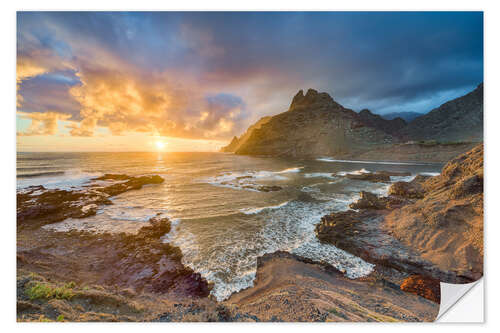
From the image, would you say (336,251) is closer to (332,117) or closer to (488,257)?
(488,257)

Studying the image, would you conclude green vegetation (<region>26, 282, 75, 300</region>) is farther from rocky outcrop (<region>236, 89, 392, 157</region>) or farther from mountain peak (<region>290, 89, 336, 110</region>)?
mountain peak (<region>290, 89, 336, 110</region>)

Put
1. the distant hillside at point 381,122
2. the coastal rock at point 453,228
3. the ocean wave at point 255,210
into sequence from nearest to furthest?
the coastal rock at point 453,228, the ocean wave at point 255,210, the distant hillside at point 381,122

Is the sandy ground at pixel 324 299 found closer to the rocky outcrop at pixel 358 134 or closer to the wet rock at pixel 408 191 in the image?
the wet rock at pixel 408 191

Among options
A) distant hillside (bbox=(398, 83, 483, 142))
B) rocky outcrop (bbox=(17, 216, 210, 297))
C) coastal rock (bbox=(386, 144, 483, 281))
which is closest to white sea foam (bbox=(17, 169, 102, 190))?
rocky outcrop (bbox=(17, 216, 210, 297))

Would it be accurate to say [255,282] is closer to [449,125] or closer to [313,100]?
[449,125]

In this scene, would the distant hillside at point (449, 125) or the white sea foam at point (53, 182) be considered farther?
the distant hillside at point (449, 125)

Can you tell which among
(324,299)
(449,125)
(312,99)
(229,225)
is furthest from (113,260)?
(312,99)

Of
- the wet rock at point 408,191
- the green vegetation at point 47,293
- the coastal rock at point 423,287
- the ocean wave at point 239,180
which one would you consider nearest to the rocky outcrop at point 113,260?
the green vegetation at point 47,293
